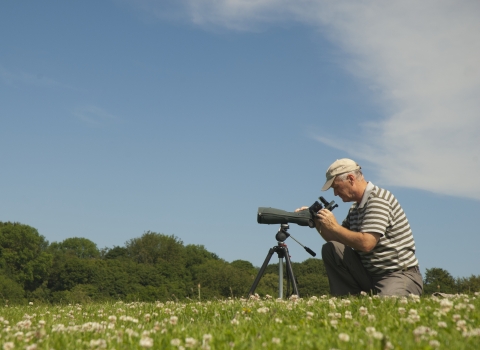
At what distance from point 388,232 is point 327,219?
879mm

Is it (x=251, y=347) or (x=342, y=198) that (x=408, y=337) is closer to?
(x=251, y=347)

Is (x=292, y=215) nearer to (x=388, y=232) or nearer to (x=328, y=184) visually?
(x=328, y=184)

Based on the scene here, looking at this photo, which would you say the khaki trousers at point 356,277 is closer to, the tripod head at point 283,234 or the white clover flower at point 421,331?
the tripod head at point 283,234

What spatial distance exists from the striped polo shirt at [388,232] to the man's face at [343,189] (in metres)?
0.19

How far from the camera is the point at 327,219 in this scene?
7.59 metres

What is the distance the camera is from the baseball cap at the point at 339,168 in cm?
747

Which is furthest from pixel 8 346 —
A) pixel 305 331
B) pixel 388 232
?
pixel 388 232

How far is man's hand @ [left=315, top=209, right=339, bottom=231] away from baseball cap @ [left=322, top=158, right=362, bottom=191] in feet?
1.17

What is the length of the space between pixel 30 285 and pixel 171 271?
22177mm

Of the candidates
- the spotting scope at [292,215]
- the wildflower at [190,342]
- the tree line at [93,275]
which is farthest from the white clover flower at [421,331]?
the tree line at [93,275]

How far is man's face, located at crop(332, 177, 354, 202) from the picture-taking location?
752 cm

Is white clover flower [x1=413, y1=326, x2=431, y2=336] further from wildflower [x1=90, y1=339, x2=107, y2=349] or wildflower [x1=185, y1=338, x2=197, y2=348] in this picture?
wildflower [x1=90, y1=339, x2=107, y2=349]

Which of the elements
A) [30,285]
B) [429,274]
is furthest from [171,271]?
[429,274]

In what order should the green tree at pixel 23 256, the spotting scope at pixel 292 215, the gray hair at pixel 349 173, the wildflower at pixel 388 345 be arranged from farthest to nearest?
the green tree at pixel 23 256, the spotting scope at pixel 292 215, the gray hair at pixel 349 173, the wildflower at pixel 388 345
